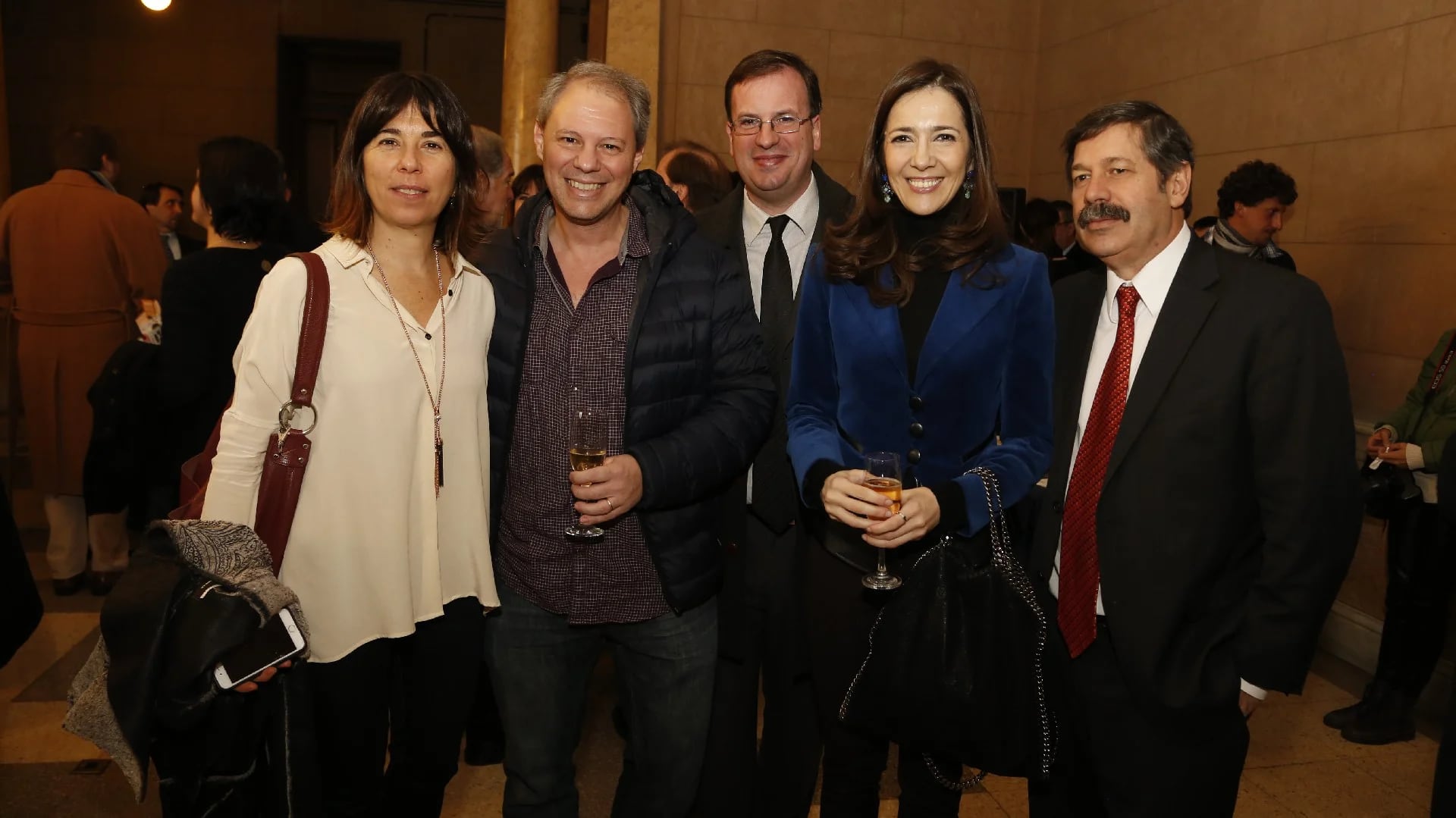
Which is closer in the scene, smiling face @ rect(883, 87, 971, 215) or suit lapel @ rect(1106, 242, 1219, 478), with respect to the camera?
suit lapel @ rect(1106, 242, 1219, 478)

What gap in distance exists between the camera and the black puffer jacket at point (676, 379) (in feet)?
7.42

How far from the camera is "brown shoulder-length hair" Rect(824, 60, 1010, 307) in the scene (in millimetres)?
2199

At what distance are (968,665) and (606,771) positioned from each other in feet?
6.50

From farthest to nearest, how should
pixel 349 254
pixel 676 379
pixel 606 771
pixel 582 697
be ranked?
pixel 606 771 < pixel 582 697 < pixel 676 379 < pixel 349 254

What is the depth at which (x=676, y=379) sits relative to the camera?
231cm

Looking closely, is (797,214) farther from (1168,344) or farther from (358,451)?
(358,451)

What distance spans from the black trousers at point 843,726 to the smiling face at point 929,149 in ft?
2.72

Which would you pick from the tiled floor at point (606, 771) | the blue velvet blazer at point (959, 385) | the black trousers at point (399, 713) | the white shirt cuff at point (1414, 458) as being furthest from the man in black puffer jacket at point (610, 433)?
the white shirt cuff at point (1414, 458)

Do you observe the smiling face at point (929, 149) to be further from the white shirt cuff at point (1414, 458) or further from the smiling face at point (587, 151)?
the white shirt cuff at point (1414, 458)

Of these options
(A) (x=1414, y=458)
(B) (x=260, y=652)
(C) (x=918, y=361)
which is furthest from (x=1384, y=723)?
(B) (x=260, y=652)

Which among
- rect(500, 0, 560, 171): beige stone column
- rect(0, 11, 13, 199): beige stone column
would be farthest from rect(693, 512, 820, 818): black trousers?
rect(0, 11, 13, 199): beige stone column

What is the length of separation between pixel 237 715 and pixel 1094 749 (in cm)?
175

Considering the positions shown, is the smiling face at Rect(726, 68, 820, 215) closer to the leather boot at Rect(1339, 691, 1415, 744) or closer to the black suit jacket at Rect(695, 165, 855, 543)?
the black suit jacket at Rect(695, 165, 855, 543)

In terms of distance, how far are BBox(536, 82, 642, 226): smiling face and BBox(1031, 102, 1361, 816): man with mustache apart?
1.01 metres
